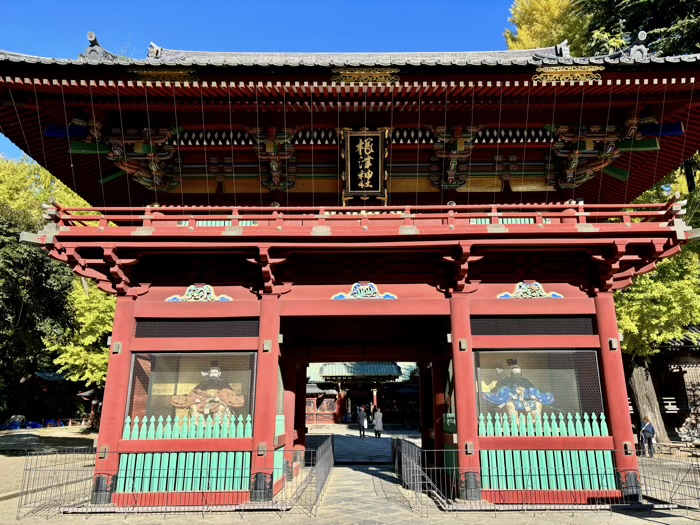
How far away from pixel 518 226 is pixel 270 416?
23.4ft

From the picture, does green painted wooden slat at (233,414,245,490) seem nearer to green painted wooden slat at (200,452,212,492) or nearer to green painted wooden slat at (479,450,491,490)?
green painted wooden slat at (200,452,212,492)

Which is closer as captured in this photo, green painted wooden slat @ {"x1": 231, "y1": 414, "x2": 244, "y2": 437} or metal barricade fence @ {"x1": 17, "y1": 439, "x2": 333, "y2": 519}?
metal barricade fence @ {"x1": 17, "y1": 439, "x2": 333, "y2": 519}

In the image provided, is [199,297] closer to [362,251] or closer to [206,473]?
[206,473]

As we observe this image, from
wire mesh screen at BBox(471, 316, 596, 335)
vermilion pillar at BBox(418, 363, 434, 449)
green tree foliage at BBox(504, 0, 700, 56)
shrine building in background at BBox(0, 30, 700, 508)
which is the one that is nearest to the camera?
shrine building in background at BBox(0, 30, 700, 508)

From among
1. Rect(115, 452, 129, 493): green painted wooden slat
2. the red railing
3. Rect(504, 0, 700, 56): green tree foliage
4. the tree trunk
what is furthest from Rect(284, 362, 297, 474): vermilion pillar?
Rect(504, 0, 700, 56): green tree foliage

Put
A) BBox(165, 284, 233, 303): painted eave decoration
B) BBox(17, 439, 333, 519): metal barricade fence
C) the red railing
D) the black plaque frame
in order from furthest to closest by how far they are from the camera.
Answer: the black plaque frame → BBox(165, 284, 233, 303): painted eave decoration → the red railing → BBox(17, 439, 333, 519): metal barricade fence

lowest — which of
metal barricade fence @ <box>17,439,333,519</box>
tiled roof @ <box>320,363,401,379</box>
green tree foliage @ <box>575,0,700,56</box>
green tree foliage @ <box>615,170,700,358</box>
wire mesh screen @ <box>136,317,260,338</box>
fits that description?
metal barricade fence @ <box>17,439,333,519</box>

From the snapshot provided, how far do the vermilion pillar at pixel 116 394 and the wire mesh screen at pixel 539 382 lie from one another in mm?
8179

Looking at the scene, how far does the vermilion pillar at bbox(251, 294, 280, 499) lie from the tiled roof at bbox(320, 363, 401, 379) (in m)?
24.3

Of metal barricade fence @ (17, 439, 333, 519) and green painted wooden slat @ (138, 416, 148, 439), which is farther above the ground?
green painted wooden slat @ (138, 416, 148, 439)

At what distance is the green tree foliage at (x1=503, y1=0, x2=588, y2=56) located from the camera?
2848 cm

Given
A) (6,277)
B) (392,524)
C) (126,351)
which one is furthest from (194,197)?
(6,277)

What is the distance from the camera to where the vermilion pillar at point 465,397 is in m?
10.1

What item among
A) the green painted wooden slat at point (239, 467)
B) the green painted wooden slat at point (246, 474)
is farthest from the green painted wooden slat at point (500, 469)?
the green painted wooden slat at point (239, 467)
